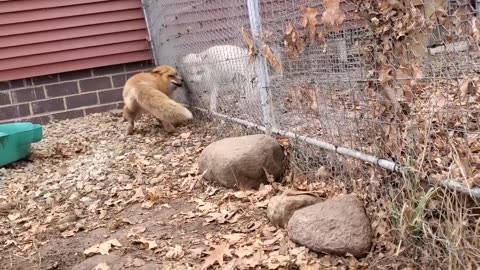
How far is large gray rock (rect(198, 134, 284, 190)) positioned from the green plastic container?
2.47 m

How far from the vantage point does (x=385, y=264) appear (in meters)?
2.40

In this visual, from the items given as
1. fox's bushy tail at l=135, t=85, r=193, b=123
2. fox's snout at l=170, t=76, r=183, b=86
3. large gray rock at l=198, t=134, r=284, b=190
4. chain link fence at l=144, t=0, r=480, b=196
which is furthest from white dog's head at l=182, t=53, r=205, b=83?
large gray rock at l=198, t=134, r=284, b=190

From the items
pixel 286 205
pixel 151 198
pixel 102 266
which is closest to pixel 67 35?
pixel 151 198

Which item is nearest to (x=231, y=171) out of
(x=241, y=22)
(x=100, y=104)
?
(x=241, y=22)

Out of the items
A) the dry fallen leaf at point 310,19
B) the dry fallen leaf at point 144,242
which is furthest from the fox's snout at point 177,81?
the dry fallen leaf at point 310,19

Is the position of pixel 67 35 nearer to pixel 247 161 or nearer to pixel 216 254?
pixel 247 161

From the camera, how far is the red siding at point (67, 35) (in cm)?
728

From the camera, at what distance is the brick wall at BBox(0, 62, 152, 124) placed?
7371 millimetres

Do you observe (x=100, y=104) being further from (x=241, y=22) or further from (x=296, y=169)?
(x=296, y=169)

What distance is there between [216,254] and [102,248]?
0.79 metres

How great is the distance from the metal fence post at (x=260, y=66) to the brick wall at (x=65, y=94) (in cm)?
441

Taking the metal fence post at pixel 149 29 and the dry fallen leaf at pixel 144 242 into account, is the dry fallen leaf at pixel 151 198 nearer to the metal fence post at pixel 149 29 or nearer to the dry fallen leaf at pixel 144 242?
the dry fallen leaf at pixel 144 242

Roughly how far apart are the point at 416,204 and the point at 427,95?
0.53 metres

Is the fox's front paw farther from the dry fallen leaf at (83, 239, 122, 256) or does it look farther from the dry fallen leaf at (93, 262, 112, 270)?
the dry fallen leaf at (93, 262, 112, 270)
